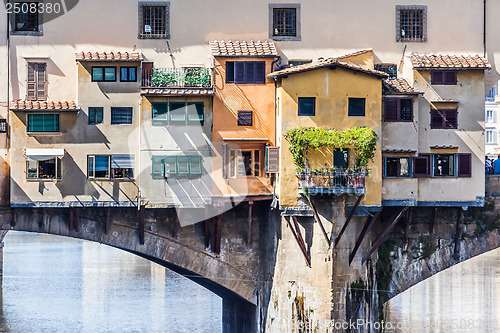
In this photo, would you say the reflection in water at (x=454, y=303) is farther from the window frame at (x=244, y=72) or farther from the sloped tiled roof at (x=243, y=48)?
the sloped tiled roof at (x=243, y=48)

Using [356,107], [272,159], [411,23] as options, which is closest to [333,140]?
[356,107]

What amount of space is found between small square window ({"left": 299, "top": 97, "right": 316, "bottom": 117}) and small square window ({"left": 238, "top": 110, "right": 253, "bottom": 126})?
2.68 meters

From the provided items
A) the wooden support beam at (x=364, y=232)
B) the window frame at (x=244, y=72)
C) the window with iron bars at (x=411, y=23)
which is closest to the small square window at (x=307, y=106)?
the window frame at (x=244, y=72)

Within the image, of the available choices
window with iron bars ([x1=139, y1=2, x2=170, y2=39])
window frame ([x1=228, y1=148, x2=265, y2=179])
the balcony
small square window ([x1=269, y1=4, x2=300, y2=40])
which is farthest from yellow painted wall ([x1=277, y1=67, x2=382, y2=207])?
window with iron bars ([x1=139, y1=2, x2=170, y2=39])

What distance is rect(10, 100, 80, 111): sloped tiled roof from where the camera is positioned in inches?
1945

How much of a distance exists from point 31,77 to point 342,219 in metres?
14.4

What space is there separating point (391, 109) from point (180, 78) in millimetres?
8791

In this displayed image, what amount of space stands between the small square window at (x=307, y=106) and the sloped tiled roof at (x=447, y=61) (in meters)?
5.47

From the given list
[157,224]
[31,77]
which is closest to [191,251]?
[157,224]

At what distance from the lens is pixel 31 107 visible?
49.5 metres

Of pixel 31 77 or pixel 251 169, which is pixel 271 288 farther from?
pixel 31 77

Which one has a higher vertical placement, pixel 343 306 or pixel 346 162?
pixel 346 162

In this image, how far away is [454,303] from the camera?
248ft

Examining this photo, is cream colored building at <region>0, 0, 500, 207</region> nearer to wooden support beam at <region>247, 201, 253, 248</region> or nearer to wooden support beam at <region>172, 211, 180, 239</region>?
wooden support beam at <region>172, 211, 180, 239</region>
